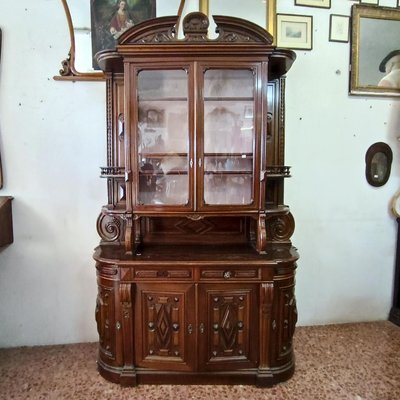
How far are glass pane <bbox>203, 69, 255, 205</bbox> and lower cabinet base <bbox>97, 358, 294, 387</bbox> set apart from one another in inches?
44.8

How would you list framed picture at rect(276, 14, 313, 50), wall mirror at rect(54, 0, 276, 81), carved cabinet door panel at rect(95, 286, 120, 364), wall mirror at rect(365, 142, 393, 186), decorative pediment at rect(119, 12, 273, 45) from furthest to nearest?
wall mirror at rect(365, 142, 393, 186) → framed picture at rect(276, 14, 313, 50) → wall mirror at rect(54, 0, 276, 81) → carved cabinet door panel at rect(95, 286, 120, 364) → decorative pediment at rect(119, 12, 273, 45)

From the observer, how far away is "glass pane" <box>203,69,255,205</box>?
220 cm

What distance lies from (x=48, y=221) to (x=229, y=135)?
5.14 feet

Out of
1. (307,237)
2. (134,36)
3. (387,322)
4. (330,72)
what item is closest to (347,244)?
(307,237)

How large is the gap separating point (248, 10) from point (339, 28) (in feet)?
2.55

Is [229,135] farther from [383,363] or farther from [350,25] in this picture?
[383,363]

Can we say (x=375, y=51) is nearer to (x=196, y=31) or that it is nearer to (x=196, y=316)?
(x=196, y=31)

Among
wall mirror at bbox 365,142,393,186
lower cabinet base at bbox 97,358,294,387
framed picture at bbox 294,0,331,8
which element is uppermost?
framed picture at bbox 294,0,331,8

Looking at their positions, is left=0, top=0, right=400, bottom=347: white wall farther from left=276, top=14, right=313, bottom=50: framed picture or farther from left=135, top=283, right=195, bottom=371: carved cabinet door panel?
left=135, top=283, right=195, bottom=371: carved cabinet door panel

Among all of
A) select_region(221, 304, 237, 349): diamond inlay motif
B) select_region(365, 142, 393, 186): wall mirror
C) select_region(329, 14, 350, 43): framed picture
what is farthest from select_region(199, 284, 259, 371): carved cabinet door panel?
select_region(329, 14, 350, 43): framed picture

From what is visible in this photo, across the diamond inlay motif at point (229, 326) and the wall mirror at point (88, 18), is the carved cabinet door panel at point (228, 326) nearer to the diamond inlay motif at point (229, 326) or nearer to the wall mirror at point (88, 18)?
the diamond inlay motif at point (229, 326)

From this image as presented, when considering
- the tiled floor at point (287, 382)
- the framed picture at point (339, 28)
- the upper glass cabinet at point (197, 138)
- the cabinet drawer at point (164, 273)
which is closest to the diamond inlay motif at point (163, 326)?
the cabinet drawer at point (164, 273)

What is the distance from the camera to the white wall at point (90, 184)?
2508 mm

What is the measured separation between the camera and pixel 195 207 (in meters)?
2.17
